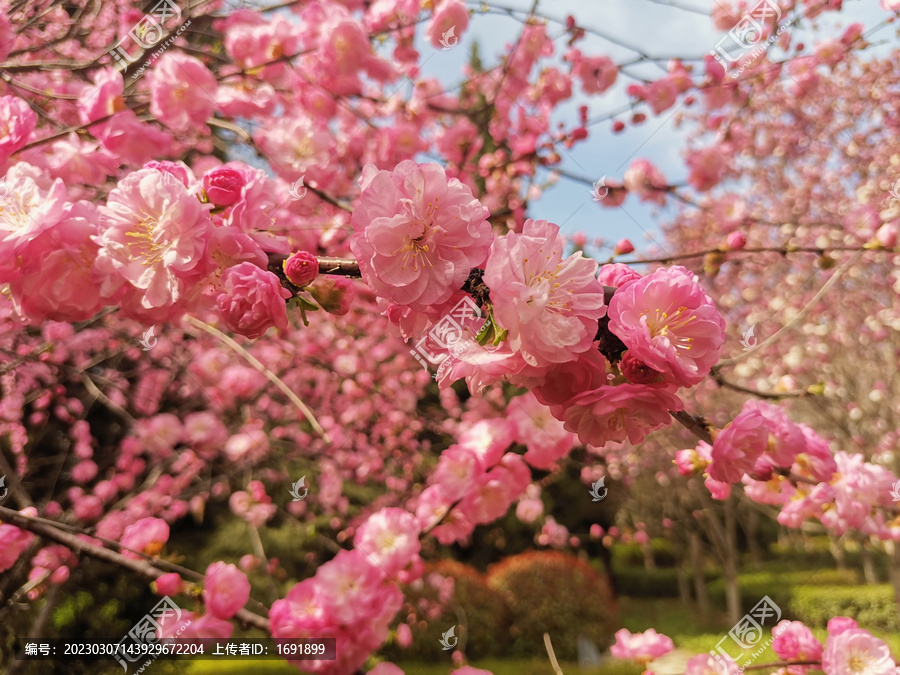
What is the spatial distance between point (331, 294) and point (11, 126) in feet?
2.66

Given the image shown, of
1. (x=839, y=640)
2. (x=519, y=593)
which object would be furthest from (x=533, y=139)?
(x=519, y=593)

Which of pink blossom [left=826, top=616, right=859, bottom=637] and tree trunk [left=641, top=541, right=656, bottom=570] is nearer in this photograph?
pink blossom [left=826, top=616, right=859, bottom=637]

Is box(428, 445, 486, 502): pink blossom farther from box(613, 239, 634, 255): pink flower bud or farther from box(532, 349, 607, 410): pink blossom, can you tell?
box(532, 349, 607, 410): pink blossom

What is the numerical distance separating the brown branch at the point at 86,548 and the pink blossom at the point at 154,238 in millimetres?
602

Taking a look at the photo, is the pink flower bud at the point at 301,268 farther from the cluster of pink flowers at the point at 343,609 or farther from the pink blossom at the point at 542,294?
the cluster of pink flowers at the point at 343,609

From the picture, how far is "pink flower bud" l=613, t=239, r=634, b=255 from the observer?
1.06 meters

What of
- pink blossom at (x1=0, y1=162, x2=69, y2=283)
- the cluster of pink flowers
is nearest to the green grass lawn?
the cluster of pink flowers

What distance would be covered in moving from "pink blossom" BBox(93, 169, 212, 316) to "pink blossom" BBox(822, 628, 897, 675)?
1.48m

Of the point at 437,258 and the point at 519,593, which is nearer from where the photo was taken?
the point at 437,258

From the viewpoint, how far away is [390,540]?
4.84ft

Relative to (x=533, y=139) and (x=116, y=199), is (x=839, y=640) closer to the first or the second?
(x=116, y=199)

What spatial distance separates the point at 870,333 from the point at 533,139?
12.8 feet

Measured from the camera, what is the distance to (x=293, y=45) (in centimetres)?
207
